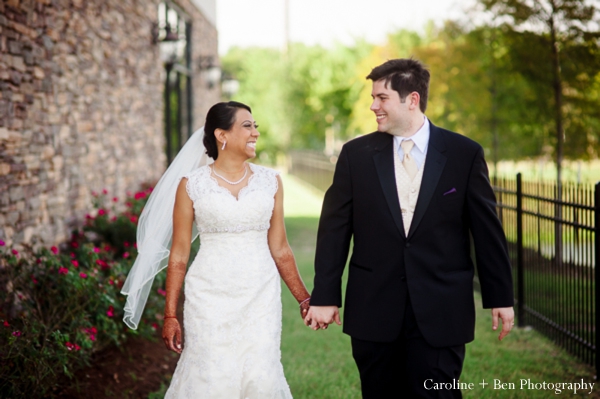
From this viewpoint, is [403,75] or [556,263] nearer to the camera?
[403,75]

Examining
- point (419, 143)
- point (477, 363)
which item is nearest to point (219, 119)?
Result: point (419, 143)

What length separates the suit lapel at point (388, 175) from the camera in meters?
3.46

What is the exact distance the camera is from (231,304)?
3.80 metres

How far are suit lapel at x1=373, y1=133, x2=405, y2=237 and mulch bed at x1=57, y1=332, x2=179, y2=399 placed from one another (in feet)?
8.02

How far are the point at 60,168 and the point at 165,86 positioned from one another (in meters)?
6.71

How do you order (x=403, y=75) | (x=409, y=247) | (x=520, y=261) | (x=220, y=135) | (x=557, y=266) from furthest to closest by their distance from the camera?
1. (x=520, y=261)
2. (x=557, y=266)
3. (x=220, y=135)
4. (x=403, y=75)
5. (x=409, y=247)

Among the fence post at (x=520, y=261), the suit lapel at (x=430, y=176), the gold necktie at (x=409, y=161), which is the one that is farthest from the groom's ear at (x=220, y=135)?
the fence post at (x=520, y=261)

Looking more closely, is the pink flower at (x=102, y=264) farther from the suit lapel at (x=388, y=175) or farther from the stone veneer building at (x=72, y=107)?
the suit lapel at (x=388, y=175)

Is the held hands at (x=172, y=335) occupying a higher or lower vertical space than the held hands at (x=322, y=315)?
lower

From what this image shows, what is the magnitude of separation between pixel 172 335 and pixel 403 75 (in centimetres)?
188

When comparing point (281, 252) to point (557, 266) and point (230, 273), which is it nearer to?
point (230, 273)

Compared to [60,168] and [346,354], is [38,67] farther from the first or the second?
[346,354]

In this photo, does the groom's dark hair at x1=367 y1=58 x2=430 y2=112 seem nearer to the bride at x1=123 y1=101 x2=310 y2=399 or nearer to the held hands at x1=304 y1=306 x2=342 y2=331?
the bride at x1=123 y1=101 x2=310 y2=399

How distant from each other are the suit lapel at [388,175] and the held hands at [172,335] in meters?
1.33
